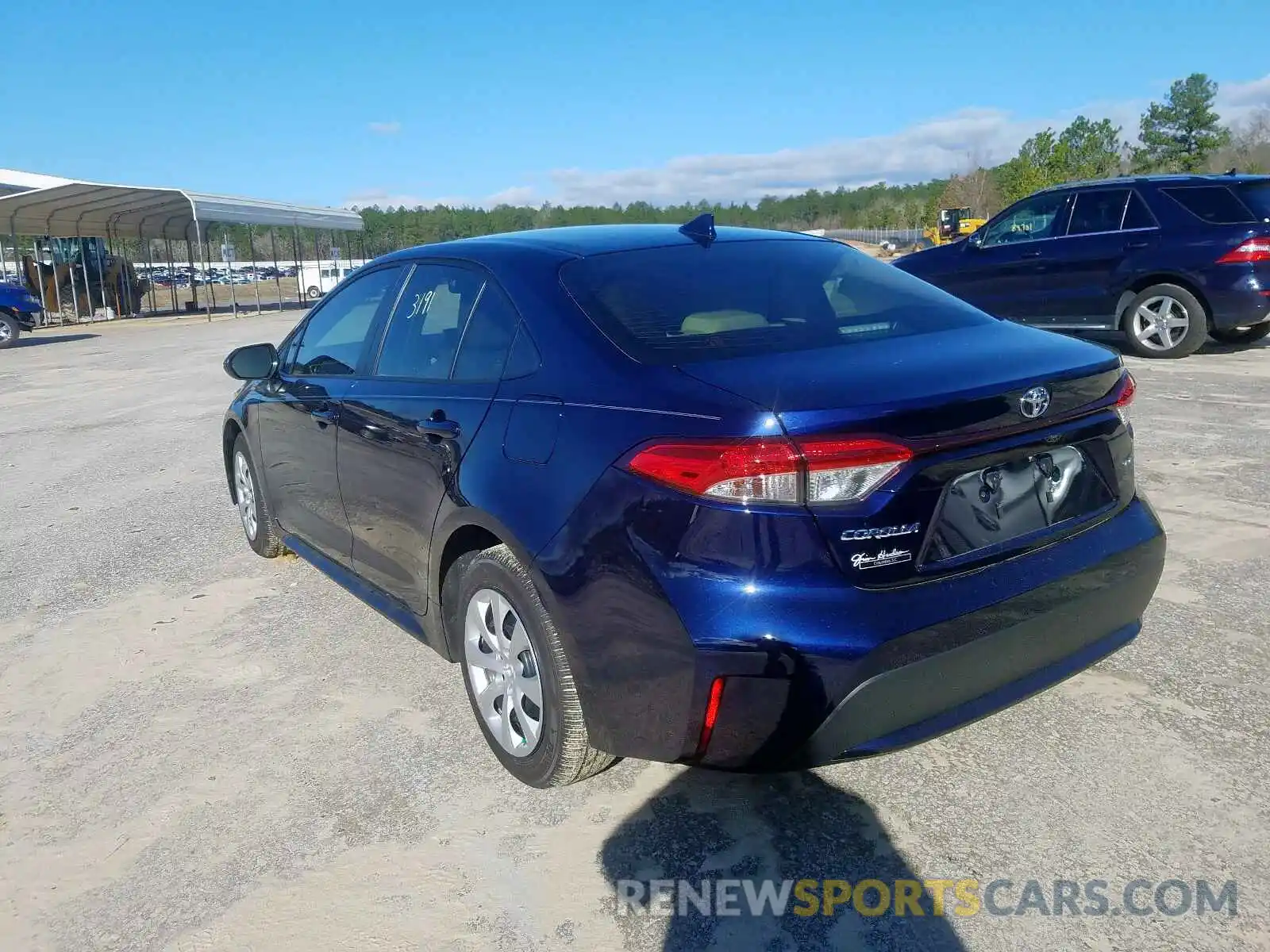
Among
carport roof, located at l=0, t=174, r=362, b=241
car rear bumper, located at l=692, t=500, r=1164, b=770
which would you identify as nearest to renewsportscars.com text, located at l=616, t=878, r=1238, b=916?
car rear bumper, located at l=692, t=500, r=1164, b=770

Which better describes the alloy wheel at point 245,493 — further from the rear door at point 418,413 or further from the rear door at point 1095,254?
the rear door at point 1095,254

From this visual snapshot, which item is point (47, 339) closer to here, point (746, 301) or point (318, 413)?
point (318, 413)

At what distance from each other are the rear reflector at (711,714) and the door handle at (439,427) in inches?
48.9

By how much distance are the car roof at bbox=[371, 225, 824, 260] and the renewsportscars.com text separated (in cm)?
196

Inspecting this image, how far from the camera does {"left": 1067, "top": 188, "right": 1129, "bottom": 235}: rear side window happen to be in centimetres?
1035

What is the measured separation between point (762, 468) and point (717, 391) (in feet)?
0.84

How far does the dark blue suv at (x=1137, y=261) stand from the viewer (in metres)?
9.70

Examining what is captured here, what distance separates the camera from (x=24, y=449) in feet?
29.6

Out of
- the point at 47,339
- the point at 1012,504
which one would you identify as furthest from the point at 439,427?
the point at 47,339

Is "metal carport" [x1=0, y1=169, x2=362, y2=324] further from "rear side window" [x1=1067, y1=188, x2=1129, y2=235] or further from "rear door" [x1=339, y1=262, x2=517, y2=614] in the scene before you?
"rear door" [x1=339, y1=262, x2=517, y2=614]

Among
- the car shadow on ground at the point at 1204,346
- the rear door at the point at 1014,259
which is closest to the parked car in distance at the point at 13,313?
the rear door at the point at 1014,259

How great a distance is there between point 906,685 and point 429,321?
2.14 metres

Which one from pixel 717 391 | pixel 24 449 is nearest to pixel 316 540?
pixel 717 391

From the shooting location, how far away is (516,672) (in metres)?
3.00
